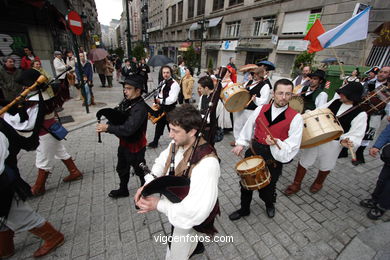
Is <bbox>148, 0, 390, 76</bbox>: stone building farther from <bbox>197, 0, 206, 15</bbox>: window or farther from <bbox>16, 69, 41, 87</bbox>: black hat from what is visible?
<bbox>16, 69, 41, 87</bbox>: black hat

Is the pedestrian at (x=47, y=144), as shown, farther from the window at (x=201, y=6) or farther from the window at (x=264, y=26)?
the window at (x=201, y=6)

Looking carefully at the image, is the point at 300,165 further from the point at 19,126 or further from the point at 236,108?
the point at 19,126

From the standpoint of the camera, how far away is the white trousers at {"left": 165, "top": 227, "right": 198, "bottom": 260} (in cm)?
167

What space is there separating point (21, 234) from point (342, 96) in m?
5.45

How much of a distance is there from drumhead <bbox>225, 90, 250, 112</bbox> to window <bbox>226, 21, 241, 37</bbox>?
73.5 feet

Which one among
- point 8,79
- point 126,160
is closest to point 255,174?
point 126,160

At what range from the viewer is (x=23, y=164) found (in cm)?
412

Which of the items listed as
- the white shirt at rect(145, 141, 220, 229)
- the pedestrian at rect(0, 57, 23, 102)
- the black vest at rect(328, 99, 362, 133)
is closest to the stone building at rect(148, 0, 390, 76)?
the black vest at rect(328, 99, 362, 133)

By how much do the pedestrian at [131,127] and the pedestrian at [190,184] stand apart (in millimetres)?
961

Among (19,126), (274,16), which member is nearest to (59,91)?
(19,126)

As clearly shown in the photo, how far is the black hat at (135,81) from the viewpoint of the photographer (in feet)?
8.61

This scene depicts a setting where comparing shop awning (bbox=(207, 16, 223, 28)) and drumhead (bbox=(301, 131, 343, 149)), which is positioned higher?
shop awning (bbox=(207, 16, 223, 28))

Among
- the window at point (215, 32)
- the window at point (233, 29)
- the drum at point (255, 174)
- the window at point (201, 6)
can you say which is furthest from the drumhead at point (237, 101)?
the window at point (201, 6)

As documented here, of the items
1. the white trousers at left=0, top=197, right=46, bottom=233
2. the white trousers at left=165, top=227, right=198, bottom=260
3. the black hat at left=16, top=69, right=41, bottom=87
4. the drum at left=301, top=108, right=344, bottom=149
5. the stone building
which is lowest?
the white trousers at left=0, top=197, right=46, bottom=233
